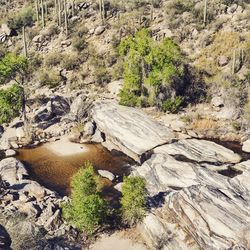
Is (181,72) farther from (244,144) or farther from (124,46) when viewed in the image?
(244,144)

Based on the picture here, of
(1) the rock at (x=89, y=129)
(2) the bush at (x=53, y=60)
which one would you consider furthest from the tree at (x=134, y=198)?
(2) the bush at (x=53, y=60)

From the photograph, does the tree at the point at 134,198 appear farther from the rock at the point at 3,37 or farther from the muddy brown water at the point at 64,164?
the rock at the point at 3,37

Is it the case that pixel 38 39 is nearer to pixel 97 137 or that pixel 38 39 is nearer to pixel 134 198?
pixel 97 137

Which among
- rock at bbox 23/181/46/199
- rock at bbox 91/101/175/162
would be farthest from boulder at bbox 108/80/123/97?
rock at bbox 23/181/46/199

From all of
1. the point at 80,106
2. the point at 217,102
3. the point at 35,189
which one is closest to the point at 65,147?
the point at 80,106

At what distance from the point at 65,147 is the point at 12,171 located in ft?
21.5

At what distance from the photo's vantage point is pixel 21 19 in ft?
192

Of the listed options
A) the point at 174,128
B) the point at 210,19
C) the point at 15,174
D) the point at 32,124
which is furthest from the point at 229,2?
the point at 15,174

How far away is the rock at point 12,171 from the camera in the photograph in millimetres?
28141

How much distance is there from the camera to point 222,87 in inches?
1574

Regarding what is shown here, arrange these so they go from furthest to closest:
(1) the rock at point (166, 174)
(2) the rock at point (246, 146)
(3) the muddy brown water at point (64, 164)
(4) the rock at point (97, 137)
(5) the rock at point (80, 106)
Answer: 1. (5) the rock at point (80, 106)
2. (4) the rock at point (97, 137)
3. (2) the rock at point (246, 146)
4. (3) the muddy brown water at point (64, 164)
5. (1) the rock at point (166, 174)

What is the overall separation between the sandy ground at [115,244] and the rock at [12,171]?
932 cm

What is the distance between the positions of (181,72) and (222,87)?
4.56 metres

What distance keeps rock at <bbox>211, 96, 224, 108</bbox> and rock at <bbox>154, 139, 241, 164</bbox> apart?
9033mm
